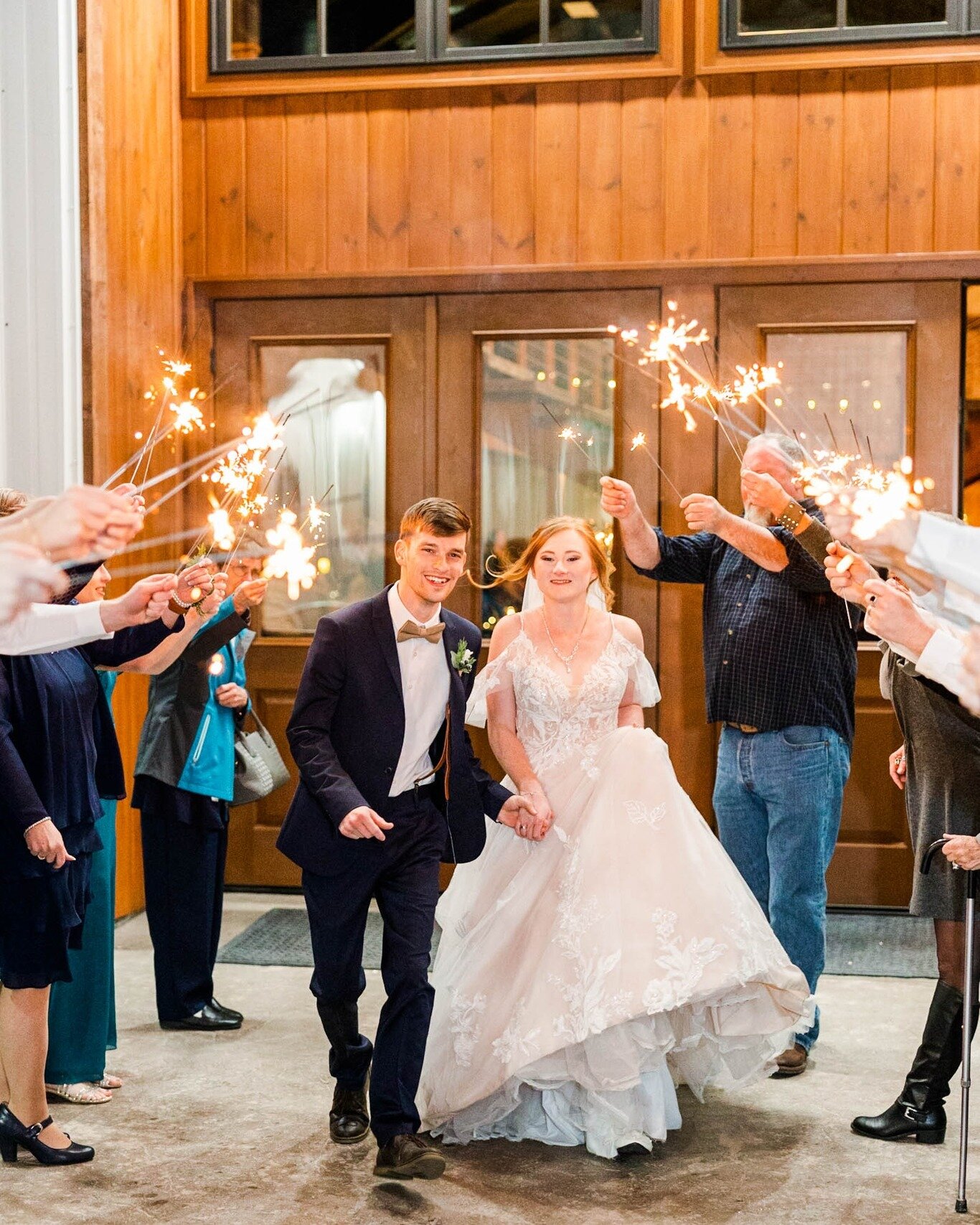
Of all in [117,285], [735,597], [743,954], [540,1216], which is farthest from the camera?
[117,285]

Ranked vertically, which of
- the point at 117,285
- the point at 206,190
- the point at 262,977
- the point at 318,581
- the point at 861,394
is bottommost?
the point at 262,977

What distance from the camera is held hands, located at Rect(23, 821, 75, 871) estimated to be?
3.27 meters

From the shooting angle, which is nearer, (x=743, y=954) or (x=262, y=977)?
(x=743, y=954)

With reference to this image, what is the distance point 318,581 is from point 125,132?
2.11 metres

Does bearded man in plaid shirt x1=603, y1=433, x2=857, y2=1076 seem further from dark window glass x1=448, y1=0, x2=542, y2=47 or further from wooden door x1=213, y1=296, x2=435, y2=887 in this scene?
dark window glass x1=448, y1=0, x2=542, y2=47

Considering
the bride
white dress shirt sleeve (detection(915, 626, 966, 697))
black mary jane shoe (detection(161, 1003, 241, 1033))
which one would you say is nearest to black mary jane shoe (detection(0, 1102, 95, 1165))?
the bride

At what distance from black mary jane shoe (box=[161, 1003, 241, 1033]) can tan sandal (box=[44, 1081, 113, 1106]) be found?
603 mm

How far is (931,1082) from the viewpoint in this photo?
3.54 meters

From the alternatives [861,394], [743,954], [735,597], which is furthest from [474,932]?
[861,394]

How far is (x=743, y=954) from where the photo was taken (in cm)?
339

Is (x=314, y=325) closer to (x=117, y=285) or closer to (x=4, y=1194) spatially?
(x=117, y=285)

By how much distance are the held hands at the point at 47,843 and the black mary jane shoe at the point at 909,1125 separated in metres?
2.21

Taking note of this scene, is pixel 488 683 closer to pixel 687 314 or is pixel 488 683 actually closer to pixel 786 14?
pixel 687 314

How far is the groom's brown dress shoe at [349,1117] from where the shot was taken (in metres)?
3.57
